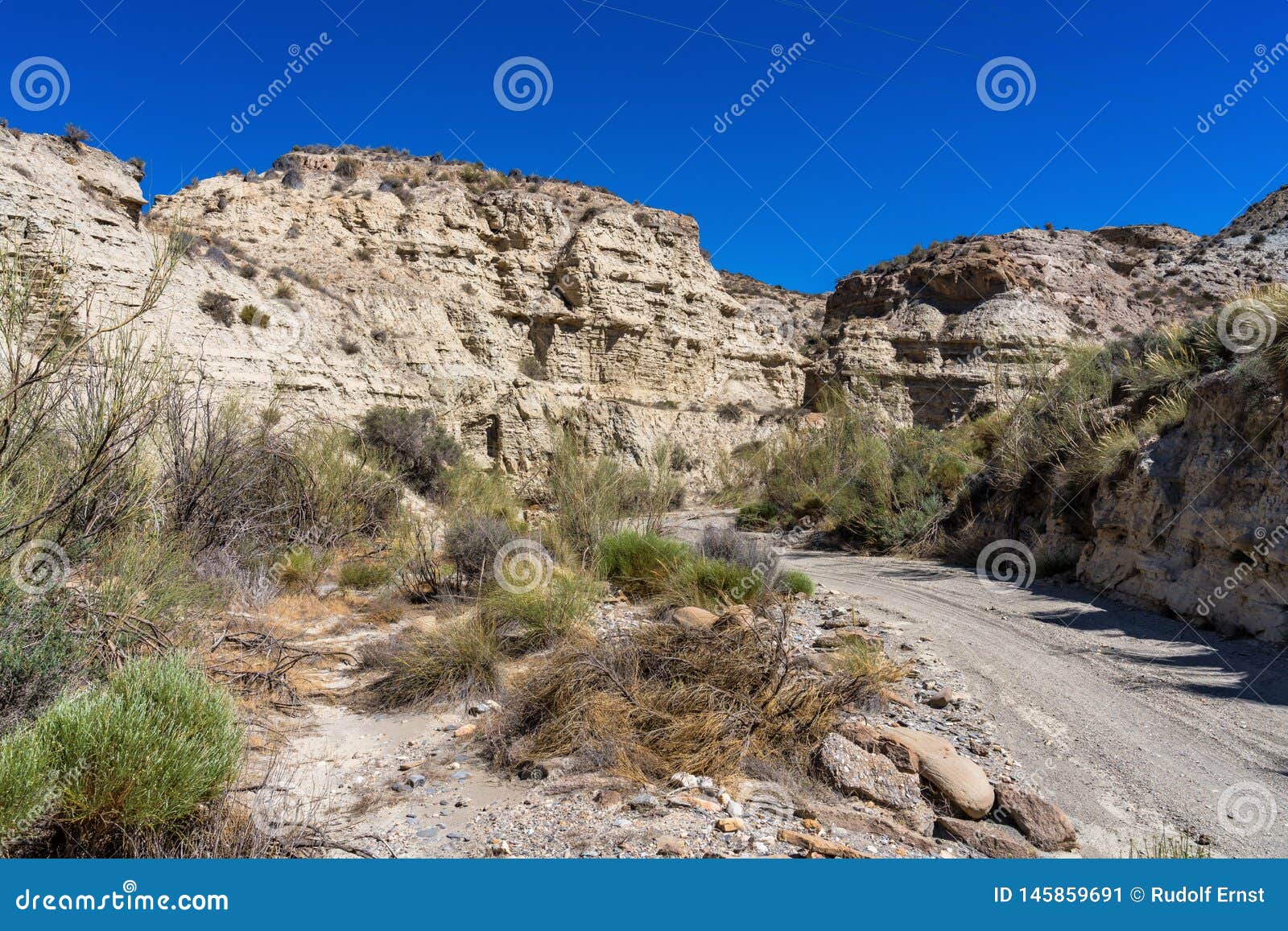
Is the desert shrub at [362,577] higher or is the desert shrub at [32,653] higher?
the desert shrub at [32,653]

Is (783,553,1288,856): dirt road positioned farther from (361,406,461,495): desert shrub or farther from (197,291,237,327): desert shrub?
(197,291,237,327): desert shrub

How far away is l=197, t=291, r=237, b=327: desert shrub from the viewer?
49.3 ft

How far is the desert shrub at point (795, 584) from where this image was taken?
843cm

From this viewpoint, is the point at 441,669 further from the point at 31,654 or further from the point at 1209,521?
the point at 1209,521

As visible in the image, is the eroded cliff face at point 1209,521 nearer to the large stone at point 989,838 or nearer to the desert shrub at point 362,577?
the large stone at point 989,838

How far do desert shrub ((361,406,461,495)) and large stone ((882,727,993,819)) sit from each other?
12.4 meters

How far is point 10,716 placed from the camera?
10.5 feet

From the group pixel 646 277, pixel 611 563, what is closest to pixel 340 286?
pixel 646 277

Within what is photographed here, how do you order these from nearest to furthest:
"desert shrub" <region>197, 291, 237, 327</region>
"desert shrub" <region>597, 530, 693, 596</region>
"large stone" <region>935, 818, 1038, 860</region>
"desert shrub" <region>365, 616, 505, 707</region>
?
"large stone" <region>935, 818, 1038, 860</region>
"desert shrub" <region>365, 616, 505, 707</region>
"desert shrub" <region>597, 530, 693, 596</region>
"desert shrub" <region>197, 291, 237, 327</region>

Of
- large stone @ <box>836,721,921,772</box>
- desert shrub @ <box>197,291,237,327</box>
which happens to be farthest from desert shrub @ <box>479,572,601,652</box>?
desert shrub @ <box>197,291,237,327</box>

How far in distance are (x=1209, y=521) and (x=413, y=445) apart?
1365cm

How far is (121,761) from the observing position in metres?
2.71

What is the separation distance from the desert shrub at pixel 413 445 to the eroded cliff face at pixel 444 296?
0.81 meters

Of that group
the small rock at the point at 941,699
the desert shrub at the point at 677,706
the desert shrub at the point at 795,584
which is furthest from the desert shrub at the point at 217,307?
the small rock at the point at 941,699
